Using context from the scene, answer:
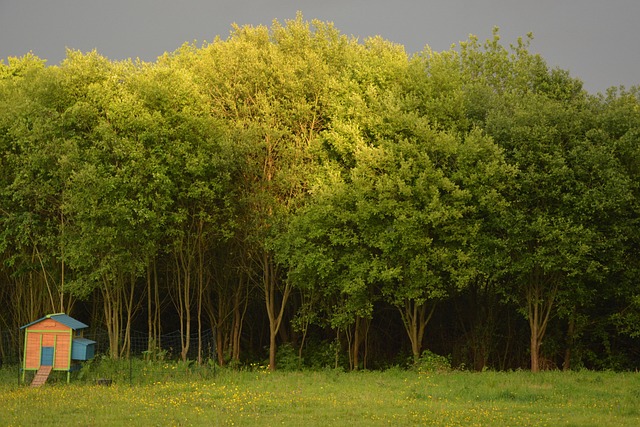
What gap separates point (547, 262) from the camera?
35.1m

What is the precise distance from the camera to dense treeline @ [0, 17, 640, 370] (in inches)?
1384

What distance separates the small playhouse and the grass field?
79 cm

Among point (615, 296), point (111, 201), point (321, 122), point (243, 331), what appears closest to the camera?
point (111, 201)

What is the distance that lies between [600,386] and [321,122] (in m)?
18.9

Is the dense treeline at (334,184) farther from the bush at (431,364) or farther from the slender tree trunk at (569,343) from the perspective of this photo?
the bush at (431,364)

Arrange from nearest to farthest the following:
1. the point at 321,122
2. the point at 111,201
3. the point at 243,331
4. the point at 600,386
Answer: the point at 600,386
the point at 111,201
the point at 321,122
the point at 243,331

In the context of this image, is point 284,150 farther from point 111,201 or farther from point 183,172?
point 111,201

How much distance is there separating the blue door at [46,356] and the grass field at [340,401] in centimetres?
85

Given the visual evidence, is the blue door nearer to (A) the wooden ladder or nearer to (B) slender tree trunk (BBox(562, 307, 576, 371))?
(A) the wooden ladder

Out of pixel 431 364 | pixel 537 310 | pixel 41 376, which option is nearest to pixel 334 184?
pixel 431 364

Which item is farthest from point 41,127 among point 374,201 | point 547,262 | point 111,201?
point 547,262

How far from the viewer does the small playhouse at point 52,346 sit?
30.4 meters

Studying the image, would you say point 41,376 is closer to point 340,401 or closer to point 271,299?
point 340,401

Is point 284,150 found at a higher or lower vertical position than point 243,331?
higher
